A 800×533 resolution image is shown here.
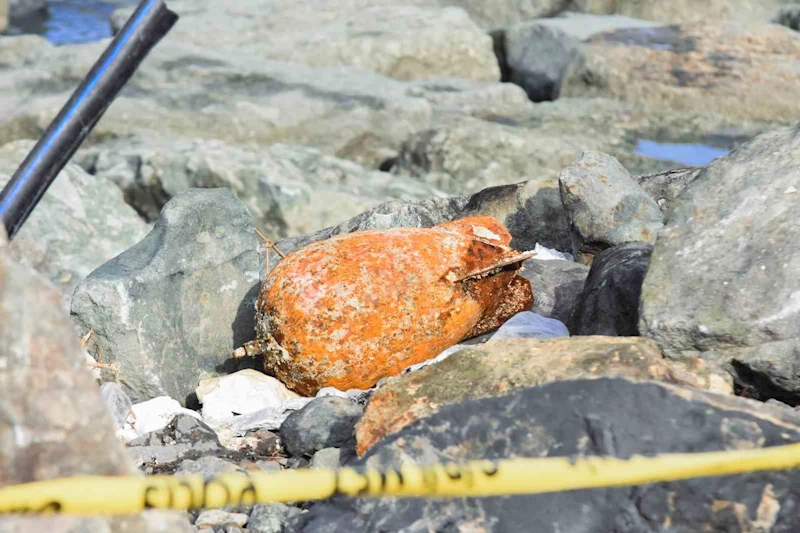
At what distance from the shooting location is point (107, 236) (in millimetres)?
6820

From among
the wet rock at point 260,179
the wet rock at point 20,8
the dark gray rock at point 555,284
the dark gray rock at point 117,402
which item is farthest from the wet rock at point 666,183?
the wet rock at point 20,8

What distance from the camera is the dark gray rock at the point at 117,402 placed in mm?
3010

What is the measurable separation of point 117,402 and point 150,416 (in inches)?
4.6

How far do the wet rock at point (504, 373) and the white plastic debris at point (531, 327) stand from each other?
1.89 ft

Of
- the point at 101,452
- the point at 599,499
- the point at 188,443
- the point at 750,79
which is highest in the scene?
the point at 101,452

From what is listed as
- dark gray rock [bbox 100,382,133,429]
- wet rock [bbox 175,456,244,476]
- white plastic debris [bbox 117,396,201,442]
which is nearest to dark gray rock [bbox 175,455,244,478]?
wet rock [bbox 175,456,244,476]

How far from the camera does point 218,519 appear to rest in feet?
7.59

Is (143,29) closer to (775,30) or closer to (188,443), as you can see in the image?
(188,443)

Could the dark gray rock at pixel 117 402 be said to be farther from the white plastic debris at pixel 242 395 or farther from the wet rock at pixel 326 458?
the wet rock at pixel 326 458

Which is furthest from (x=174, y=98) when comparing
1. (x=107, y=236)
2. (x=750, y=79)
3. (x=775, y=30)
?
(x=775, y=30)

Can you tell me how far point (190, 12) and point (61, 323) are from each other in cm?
1293

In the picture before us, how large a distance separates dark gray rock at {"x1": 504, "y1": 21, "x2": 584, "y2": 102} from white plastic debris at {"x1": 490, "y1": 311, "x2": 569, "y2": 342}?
8.37m

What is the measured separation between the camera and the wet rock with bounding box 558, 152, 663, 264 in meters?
3.56

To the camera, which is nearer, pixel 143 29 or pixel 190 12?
pixel 143 29
